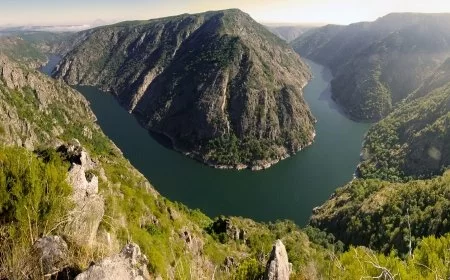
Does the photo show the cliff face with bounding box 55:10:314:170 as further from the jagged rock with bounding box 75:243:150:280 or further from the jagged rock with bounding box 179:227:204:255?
the jagged rock with bounding box 75:243:150:280

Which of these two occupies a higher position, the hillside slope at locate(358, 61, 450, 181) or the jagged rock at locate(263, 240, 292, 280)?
the jagged rock at locate(263, 240, 292, 280)

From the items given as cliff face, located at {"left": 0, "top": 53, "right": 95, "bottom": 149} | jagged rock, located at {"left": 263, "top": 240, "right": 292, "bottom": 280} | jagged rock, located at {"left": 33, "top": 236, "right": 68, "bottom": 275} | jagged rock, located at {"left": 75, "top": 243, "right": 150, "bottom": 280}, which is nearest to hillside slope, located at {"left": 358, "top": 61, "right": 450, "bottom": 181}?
cliff face, located at {"left": 0, "top": 53, "right": 95, "bottom": 149}

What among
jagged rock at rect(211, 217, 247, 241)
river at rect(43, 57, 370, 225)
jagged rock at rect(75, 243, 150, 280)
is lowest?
river at rect(43, 57, 370, 225)

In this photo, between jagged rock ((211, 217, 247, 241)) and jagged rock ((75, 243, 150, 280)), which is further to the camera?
jagged rock ((211, 217, 247, 241))

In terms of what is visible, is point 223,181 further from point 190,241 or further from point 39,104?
point 190,241

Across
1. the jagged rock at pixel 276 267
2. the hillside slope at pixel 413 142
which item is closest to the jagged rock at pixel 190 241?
the jagged rock at pixel 276 267

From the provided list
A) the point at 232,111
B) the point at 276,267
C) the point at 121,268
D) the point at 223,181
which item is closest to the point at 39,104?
the point at 223,181
